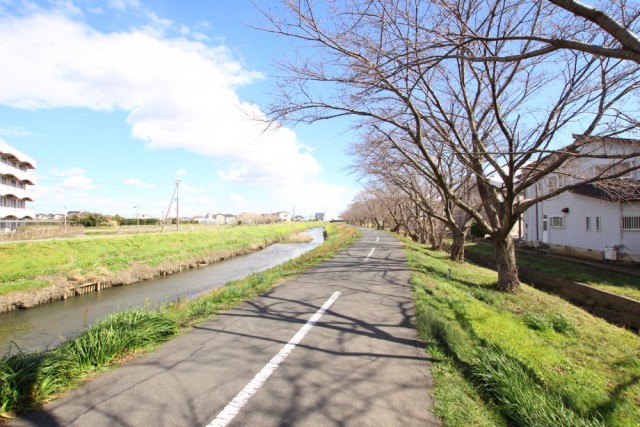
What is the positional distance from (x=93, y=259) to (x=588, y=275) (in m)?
26.7

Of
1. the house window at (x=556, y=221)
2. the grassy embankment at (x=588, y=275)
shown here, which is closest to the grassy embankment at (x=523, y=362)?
the grassy embankment at (x=588, y=275)

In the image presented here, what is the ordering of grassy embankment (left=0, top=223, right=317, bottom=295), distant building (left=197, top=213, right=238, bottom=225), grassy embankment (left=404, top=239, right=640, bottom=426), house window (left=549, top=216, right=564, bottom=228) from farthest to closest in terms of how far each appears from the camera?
distant building (left=197, top=213, right=238, bottom=225)
house window (left=549, top=216, right=564, bottom=228)
grassy embankment (left=0, top=223, right=317, bottom=295)
grassy embankment (left=404, top=239, right=640, bottom=426)

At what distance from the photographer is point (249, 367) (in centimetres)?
427

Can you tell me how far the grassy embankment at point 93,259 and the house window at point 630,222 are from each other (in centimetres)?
2700

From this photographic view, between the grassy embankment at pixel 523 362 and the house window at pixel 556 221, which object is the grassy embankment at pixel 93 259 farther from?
the house window at pixel 556 221

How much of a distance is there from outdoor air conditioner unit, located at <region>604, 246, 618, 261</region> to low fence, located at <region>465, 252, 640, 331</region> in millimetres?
5026

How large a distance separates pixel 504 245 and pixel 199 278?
1669cm

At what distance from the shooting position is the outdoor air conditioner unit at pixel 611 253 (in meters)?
19.1

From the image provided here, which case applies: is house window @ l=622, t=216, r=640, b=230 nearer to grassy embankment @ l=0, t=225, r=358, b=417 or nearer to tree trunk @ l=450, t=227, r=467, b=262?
tree trunk @ l=450, t=227, r=467, b=262

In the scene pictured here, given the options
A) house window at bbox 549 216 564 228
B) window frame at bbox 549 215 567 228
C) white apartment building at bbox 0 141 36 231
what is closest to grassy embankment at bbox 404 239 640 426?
window frame at bbox 549 215 567 228

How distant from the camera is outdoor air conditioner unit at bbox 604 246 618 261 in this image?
62.6 feet

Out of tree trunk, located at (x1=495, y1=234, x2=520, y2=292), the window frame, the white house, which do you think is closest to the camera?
tree trunk, located at (x1=495, y1=234, x2=520, y2=292)

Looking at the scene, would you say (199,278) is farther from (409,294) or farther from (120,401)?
(120,401)

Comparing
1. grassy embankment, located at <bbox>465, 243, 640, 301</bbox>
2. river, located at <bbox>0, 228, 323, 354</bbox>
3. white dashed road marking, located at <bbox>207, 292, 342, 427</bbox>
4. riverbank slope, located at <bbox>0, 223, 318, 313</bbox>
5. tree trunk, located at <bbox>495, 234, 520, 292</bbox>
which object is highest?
tree trunk, located at <bbox>495, 234, 520, 292</bbox>
